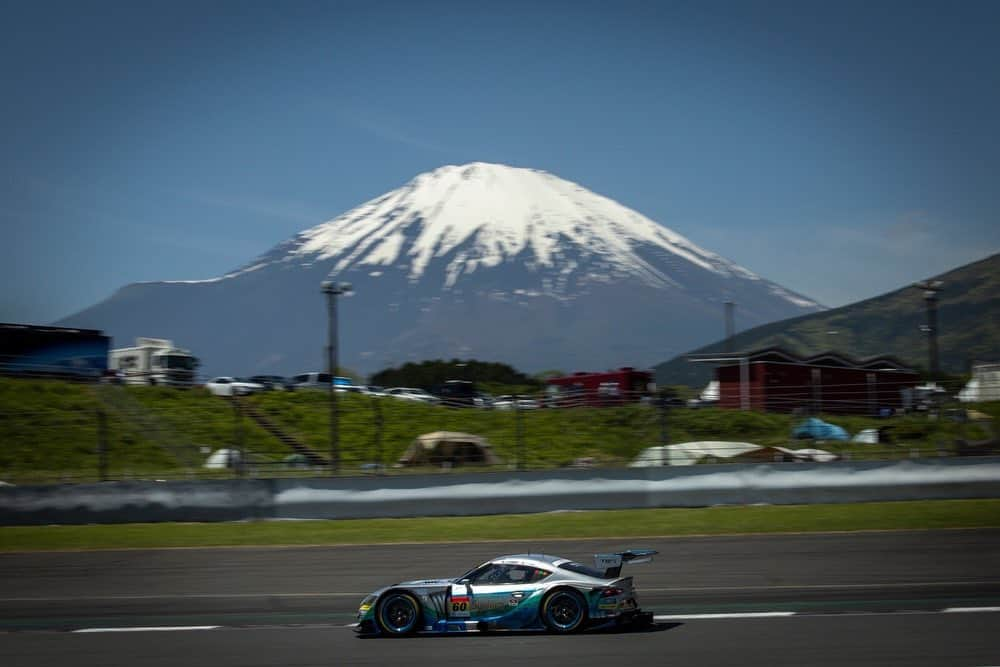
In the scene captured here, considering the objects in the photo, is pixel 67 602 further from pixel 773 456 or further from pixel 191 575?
pixel 773 456

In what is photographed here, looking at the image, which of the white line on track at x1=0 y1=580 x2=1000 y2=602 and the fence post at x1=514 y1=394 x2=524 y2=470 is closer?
the white line on track at x1=0 y1=580 x2=1000 y2=602

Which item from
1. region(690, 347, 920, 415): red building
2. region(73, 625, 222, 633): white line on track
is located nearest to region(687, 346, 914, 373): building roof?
region(690, 347, 920, 415): red building

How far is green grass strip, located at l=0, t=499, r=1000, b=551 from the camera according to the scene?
2197 cm

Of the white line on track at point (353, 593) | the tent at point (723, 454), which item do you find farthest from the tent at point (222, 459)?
the white line on track at point (353, 593)

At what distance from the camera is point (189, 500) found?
26328 mm

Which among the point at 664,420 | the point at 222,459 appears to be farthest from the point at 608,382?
the point at 222,459

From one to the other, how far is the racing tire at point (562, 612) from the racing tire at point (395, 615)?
5.11 feet

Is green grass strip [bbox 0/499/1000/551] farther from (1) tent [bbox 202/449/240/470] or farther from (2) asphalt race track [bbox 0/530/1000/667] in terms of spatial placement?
(1) tent [bbox 202/449/240/470]

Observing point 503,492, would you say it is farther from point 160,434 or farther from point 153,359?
point 153,359

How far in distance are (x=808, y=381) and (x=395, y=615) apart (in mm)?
46039

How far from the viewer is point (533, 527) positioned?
917 inches

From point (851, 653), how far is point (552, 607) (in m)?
3.12

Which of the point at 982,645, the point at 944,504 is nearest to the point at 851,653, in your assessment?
the point at 982,645

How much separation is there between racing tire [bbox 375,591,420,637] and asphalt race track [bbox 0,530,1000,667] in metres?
0.27
